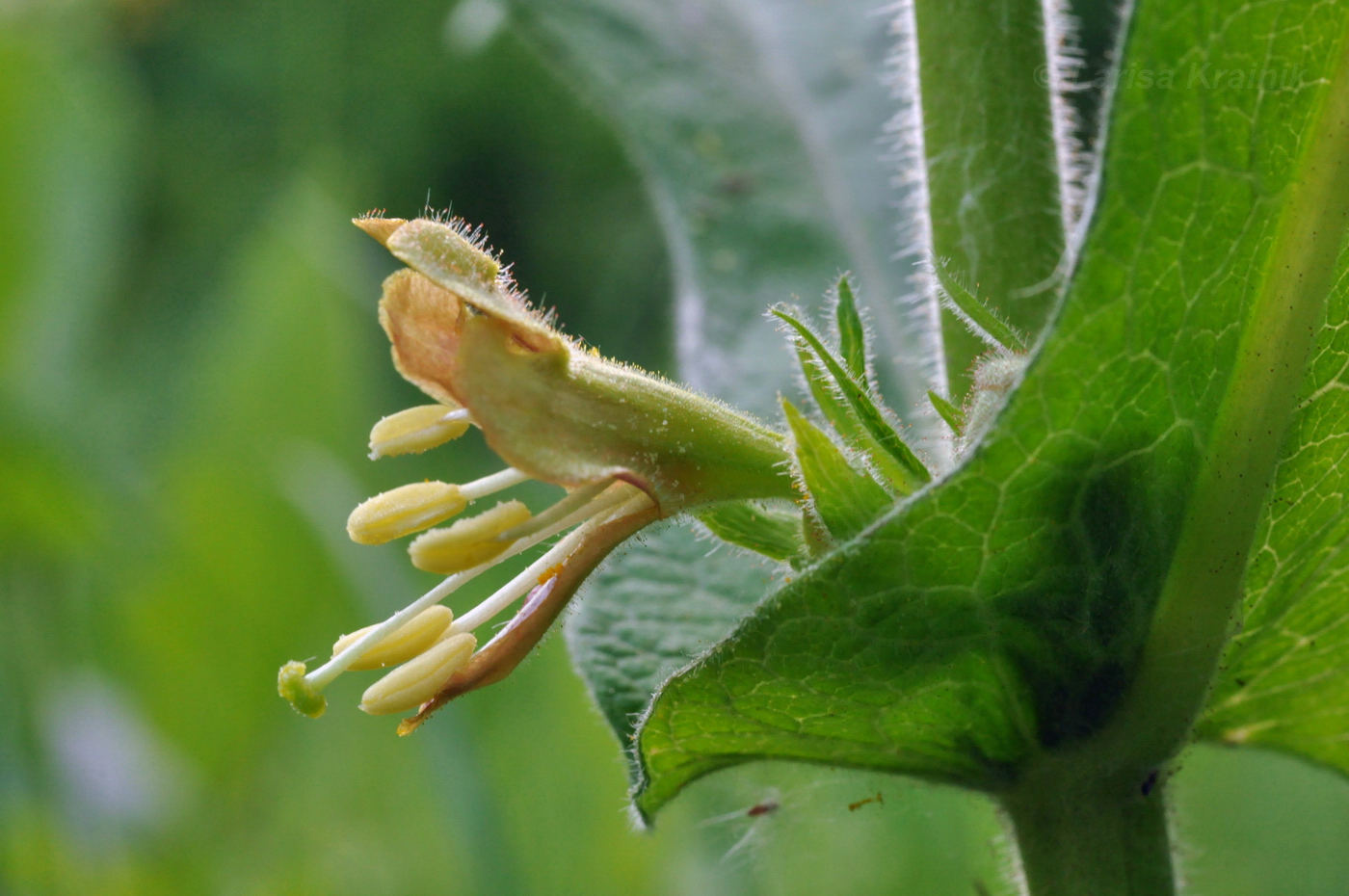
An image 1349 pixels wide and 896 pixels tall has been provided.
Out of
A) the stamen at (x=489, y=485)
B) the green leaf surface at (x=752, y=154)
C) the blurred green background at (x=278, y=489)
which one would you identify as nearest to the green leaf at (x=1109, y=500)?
the stamen at (x=489, y=485)

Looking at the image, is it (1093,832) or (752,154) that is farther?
(752,154)

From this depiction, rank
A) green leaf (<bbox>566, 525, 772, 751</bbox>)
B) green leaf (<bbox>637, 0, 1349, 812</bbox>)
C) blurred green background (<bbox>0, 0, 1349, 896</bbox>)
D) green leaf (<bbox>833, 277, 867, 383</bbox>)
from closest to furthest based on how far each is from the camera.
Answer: green leaf (<bbox>637, 0, 1349, 812</bbox>), green leaf (<bbox>833, 277, 867, 383</bbox>), green leaf (<bbox>566, 525, 772, 751</bbox>), blurred green background (<bbox>0, 0, 1349, 896</bbox>)

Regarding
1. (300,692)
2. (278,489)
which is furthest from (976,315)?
(278,489)

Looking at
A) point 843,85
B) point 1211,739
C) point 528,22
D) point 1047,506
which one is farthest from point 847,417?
point 843,85

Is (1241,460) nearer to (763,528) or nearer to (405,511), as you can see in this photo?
(763,528)

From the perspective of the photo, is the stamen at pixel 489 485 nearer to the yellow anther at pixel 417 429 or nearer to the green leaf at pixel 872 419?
the yellow anther at pixel 417 429

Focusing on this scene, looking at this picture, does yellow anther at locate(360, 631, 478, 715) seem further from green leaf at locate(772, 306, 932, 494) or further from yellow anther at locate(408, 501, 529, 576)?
green leaf at locate(772, 306, 932, 494)

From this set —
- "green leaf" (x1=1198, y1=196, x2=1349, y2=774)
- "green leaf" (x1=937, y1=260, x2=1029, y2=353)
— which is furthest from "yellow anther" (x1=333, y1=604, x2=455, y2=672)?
"green leaf" (x1=1198, y1=196, x2=1349, y2=774)
